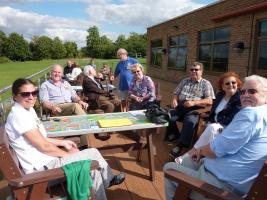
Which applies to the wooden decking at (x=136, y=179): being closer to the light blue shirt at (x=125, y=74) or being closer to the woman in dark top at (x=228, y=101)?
the woman in dark top at (x=228, y=101)

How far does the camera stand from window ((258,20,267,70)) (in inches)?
326

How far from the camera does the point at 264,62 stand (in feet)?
27.4

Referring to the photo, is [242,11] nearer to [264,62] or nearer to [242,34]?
[242,34]

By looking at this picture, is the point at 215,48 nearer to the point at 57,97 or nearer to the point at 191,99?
the point at 191,99

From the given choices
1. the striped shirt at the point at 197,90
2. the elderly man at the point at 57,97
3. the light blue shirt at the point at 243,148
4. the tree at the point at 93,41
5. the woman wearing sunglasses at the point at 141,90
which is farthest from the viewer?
the tree at the point at 93,41

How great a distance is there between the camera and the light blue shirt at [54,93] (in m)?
4.68

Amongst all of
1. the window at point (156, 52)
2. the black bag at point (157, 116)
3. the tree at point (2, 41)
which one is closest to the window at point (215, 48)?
the window at point (156, 52)

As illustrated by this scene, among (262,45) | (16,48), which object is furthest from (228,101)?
(16,48)

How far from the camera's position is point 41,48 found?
84.9 m

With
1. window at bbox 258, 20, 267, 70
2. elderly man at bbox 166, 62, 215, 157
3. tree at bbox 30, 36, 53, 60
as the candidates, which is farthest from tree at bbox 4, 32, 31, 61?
elderly man at bbox 166, 62, 215, 157

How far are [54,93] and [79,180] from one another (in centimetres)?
286

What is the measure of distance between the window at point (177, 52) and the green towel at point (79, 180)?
12.1 meters

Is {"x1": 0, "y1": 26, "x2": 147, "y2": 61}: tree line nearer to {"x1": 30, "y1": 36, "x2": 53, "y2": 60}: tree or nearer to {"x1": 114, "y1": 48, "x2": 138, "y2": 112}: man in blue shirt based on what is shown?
{"x1": 30, "y1": 36, "x2": 53, "y2": 60}: tree

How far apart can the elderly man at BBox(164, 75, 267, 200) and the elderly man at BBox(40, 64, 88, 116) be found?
2884 millimetres
